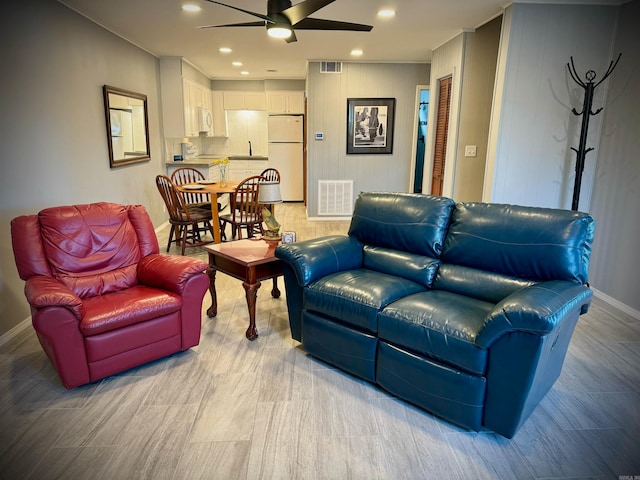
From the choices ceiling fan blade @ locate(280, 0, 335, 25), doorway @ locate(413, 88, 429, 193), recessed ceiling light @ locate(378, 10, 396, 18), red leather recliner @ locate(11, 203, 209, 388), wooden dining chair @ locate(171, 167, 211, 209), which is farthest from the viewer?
doorway @ locate(413, 88, 429, 193)

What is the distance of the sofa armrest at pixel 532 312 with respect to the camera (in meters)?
1.69

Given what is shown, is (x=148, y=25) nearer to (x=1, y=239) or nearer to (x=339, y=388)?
(x=1, y=239)

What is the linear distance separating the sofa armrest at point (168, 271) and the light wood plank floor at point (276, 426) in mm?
506

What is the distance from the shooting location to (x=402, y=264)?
8.76 feet

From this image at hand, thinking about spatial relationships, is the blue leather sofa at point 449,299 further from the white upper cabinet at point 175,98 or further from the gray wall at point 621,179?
the white upper cabinet at point 175,98

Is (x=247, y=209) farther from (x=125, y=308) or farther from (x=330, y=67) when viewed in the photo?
(x=330, y=67)

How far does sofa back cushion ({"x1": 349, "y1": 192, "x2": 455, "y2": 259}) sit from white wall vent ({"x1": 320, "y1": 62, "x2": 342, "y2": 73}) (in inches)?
162

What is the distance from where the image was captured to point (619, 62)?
354 centimetres

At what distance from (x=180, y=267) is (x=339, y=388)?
127 centimetres

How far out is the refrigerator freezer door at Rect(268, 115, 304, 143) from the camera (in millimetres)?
8375

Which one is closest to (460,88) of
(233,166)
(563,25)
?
(563,25)

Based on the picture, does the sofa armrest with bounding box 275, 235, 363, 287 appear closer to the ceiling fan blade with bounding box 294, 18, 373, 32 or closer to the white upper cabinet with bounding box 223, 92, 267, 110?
the ceiling fan blade with bounding box 294, 18, 373, 32

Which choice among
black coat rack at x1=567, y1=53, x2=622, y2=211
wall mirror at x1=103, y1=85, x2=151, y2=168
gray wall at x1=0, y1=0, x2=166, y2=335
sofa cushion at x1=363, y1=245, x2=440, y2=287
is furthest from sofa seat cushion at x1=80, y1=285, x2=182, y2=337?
black coat rack at x1=567, y1=53, x2=622, y2=211

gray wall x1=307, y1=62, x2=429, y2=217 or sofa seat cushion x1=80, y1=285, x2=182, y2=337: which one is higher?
gray wall x1=307, y1=62, x2=429, y2=217
